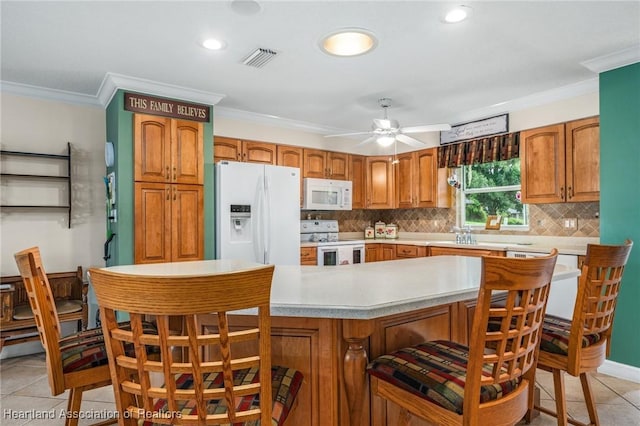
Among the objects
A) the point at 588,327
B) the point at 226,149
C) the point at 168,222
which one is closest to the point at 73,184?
the point at 168,222

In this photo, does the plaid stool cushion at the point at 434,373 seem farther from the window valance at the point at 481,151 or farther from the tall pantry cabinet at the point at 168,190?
the window valance at the point at 481,151

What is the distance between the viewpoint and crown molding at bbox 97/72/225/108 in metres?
3.41

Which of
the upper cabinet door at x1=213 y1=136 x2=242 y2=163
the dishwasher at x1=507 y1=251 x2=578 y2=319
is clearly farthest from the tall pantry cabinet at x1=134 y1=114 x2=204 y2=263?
the dishwasher at x1=507 y1=251 x2=578 y2=319

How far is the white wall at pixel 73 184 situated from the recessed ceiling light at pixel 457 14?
347 cm

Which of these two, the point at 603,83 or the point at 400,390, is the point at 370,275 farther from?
the point at 603,83

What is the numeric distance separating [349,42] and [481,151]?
102 inches

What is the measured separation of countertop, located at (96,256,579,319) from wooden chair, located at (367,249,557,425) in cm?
23

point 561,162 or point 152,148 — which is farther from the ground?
point 152,148

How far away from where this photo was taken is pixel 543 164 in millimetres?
3951

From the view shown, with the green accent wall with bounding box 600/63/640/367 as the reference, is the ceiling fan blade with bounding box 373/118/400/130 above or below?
above

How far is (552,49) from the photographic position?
2938 mm

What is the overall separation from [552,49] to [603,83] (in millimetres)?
640

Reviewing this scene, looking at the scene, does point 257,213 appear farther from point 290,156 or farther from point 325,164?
point 325,164

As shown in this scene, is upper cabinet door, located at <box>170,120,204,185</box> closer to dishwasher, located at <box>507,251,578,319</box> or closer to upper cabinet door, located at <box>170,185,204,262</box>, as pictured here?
upper cabinet door, located at <box>170,185,204,262</box>
